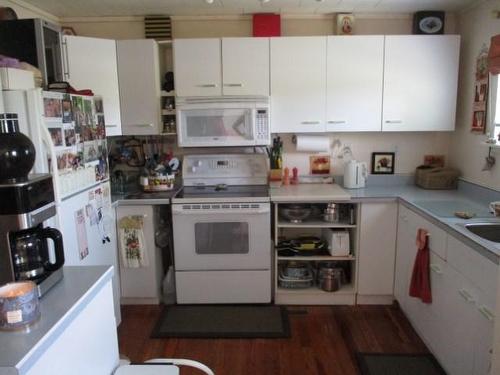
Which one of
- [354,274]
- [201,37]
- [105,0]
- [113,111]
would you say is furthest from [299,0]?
[354,274]

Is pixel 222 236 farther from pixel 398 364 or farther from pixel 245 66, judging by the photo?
pixel 398 364

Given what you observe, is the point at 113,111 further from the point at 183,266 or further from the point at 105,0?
the point at 183,266

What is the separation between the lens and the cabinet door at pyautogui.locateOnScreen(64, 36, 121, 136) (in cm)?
263

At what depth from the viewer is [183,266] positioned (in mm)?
2855

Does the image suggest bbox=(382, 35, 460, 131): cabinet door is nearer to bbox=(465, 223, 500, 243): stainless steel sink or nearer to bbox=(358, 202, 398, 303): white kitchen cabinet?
bbox=(358, 202, 398, 303): white kitchen cabinet

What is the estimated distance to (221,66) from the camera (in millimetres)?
2893

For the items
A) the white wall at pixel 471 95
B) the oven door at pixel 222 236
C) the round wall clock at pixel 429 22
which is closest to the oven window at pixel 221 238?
the oven door at pixel 222 236

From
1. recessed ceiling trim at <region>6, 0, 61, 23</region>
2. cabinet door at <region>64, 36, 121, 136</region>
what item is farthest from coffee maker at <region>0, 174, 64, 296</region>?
recessed ceiling trim at <region>6, 0, 61, 23</region>

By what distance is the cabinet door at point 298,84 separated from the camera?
2.87 metres

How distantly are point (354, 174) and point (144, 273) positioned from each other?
180 cm

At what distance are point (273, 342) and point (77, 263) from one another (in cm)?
131

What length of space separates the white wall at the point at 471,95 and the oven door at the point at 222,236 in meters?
1.56

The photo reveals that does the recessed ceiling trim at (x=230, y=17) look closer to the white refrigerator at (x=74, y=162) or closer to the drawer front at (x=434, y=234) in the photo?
the white refrigerator at (x=74, y=162)

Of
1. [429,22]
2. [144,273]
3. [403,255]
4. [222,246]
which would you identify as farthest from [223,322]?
[429,22]
